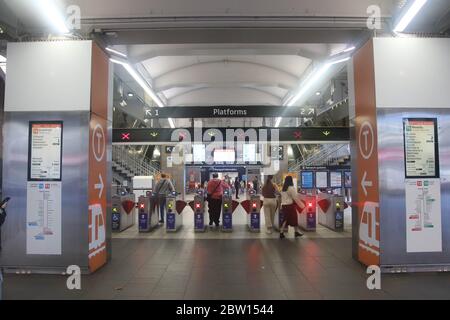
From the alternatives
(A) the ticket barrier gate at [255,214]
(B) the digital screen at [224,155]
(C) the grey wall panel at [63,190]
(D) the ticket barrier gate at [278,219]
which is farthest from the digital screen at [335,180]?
(B) the digital screen at [224,155]

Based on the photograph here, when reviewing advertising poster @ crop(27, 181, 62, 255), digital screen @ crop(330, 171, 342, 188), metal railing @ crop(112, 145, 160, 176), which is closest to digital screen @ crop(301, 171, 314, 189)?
digital screen @ crop(330, 171, 342, 188)

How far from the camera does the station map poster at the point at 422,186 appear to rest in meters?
4.88

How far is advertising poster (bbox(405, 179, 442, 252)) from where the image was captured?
487cm

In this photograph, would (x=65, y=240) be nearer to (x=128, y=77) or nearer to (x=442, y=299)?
(x=442, y=299)

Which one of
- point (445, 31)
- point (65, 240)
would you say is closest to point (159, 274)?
point (65, 240)

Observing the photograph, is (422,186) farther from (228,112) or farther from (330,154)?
(330,154)

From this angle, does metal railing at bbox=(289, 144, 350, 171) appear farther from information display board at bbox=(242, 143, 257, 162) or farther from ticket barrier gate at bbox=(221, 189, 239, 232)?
ticket barrier gate at bbox=(221, 189, 239, 232)

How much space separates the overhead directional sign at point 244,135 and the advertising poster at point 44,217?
581cm

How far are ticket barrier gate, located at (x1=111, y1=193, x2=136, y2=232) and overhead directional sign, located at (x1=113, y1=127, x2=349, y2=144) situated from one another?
2.13m

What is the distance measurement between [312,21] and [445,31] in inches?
78.4

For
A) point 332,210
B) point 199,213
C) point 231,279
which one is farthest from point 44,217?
point 332,210

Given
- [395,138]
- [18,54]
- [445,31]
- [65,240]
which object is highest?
[445,31]

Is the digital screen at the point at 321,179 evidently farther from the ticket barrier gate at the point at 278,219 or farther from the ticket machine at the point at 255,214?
the ticket machine at the point at 255,214

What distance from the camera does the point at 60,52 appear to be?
4941mm
